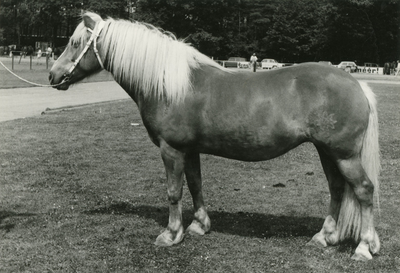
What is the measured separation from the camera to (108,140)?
1227cm

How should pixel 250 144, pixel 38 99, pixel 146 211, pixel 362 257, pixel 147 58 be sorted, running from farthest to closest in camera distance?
pixel 38 99 < pixel 146 211 < pixel 147 58 < pixel 250 144 < pixel 362 257

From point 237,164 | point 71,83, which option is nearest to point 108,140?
point 237,164

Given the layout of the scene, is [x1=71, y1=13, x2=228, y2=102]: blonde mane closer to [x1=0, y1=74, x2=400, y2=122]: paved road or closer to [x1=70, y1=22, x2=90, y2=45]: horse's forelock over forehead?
[x1=70, y1=22, x2=90, y2=45]: horse's forelock over forehead

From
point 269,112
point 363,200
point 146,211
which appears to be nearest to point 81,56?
point 269,112

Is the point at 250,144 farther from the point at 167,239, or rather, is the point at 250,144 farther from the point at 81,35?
the point at 81,35

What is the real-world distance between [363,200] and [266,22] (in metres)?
89.2

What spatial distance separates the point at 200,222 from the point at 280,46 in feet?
272

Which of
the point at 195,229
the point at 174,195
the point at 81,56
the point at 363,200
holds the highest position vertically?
the point at 81,56

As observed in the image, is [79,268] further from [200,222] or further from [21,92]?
[21,92]

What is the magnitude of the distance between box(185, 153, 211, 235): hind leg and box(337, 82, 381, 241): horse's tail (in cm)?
162

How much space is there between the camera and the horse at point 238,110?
5.09 meters

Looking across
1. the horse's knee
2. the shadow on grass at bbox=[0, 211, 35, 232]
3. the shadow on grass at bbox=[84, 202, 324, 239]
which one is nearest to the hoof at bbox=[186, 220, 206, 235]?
the shadow on grass at bbox=[84, 202, 324, 239]

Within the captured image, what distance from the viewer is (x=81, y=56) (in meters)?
5.61

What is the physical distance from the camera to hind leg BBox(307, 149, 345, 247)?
559cm
